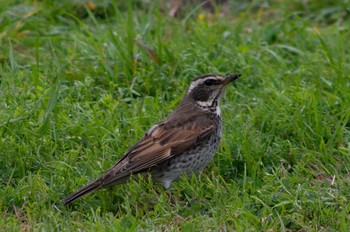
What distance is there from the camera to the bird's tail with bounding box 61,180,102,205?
7.53 m

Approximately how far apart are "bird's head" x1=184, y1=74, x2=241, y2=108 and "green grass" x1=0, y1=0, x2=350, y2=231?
1.08ft

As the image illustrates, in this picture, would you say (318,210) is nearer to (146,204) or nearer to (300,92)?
(146,204)

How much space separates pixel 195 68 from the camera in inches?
389

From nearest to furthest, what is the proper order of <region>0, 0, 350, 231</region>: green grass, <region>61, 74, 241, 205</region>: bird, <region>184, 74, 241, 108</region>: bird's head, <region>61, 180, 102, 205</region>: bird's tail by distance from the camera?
1. <region>0, 0, 350, 231</region>: green grass
2. <region>61, 180, 102, 205</region>: bird's tail
3. <region>61, 74, 241, 205</region>: bird
4. <region>184, 74, 241, 108</region>: bird's head

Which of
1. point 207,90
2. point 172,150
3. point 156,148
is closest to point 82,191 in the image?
point 156,148

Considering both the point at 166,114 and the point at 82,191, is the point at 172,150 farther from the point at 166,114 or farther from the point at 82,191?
the point at 166,114

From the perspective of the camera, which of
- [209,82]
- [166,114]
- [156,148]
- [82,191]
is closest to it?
[82,191]

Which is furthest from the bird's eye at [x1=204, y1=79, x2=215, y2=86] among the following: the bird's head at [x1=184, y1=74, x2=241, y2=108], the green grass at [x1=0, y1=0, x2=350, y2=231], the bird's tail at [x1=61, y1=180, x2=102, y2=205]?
the bird's tail at [x1=61, y1=180, x2=102, y2=205]

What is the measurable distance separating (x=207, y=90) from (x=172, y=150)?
3.09 feet

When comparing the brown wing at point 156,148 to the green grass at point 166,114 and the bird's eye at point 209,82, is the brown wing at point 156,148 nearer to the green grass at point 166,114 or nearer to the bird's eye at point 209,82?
the green grass at point 166,114

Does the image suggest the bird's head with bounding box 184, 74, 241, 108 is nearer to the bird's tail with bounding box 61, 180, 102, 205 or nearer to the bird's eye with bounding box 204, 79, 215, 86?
Answer: the bird's eye with bounding box 204, 79, 215, 86

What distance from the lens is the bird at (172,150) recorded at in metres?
7.75

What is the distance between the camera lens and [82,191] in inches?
297

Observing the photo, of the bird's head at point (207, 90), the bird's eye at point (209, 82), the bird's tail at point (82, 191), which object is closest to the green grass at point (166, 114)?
the bird's tail at point (82, 191)
